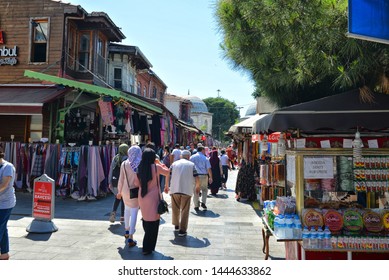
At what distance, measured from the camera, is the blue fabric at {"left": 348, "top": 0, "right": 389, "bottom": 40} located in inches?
155

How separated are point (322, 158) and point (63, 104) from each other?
1064 cm

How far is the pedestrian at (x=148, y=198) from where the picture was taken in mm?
5523

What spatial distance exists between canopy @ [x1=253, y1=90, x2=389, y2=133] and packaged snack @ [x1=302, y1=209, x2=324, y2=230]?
1.11 meters

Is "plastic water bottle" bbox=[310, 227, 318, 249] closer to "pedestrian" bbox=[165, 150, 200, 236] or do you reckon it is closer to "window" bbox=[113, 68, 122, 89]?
"pedestrian" bbox=[165, 150, 200, 236]

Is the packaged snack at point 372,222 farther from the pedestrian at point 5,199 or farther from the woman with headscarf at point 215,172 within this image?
the woman with headscarf at point 215,172

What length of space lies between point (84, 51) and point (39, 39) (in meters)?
1.91

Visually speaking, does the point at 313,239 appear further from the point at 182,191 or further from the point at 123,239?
the point at 123,239

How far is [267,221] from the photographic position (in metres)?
5.54

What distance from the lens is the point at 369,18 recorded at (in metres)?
3.99

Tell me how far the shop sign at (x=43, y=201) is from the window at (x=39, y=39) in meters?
8.49

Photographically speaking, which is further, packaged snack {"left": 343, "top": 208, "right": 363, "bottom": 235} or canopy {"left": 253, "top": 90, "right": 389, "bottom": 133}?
packaged snack {"left": 343, "top": 208, "right": 363, "bottom": 235}

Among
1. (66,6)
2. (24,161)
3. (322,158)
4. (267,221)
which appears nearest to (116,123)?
(24,161)

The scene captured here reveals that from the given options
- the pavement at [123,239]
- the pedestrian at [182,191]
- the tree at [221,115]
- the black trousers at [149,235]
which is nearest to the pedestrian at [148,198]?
the black trousers at [149,235]

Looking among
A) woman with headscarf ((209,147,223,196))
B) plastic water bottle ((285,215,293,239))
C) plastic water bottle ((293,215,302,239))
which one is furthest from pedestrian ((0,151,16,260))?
woman with headscarf ((209,147,223,196))
